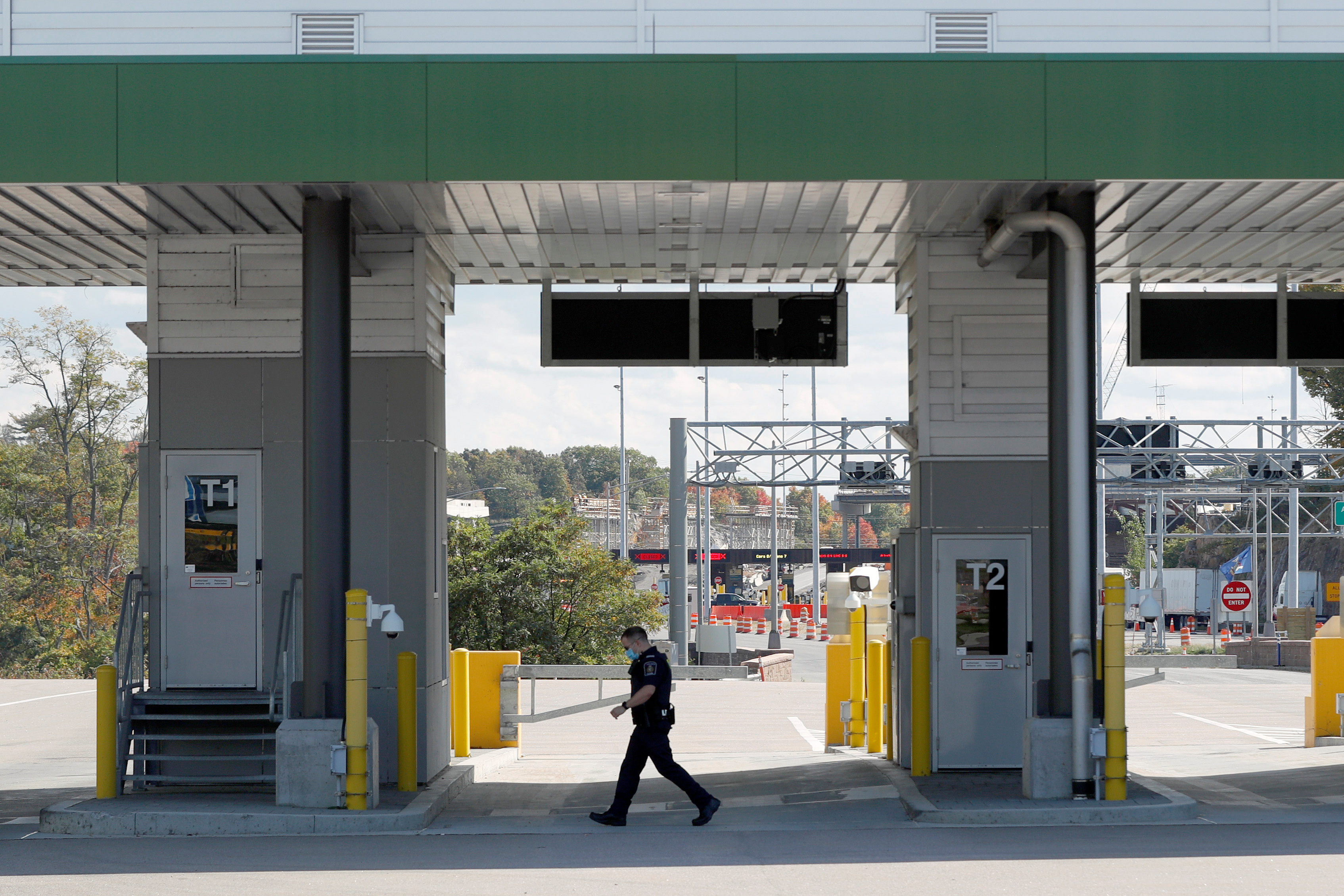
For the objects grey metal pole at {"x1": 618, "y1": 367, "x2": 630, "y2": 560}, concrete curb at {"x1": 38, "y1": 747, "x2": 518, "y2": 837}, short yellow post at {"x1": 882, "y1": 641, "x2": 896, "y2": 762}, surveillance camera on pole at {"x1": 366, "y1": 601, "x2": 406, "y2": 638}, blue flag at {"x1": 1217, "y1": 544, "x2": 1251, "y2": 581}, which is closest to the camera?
concrete curb at {"x1": 38, "y1": 747, "x2": 518, "y2": 837}

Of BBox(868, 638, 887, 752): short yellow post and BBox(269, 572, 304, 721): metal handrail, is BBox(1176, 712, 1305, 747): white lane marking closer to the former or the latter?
BBox(868, 638, 887, 752): short yellow post

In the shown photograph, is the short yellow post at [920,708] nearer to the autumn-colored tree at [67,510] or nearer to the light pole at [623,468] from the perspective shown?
the autumn-colored tree at [67,510]

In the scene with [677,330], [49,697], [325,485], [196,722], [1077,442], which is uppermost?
[677,330]

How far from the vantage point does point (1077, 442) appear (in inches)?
427

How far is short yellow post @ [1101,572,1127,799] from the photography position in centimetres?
1043

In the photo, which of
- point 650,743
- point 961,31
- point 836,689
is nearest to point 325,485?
point 650,743

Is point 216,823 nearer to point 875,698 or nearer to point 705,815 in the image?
point 705,815

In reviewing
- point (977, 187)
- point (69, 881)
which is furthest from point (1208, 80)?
point (69, 881)

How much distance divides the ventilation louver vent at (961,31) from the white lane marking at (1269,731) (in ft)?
32.1

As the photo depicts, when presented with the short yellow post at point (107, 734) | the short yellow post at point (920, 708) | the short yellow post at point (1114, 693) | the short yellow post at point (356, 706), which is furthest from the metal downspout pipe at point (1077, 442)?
the short yellow post at point (107, 734)

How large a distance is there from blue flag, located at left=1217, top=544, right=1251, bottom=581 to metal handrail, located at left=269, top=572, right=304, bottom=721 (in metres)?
47.1

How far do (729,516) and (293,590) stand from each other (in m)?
123

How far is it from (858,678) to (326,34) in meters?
8.79

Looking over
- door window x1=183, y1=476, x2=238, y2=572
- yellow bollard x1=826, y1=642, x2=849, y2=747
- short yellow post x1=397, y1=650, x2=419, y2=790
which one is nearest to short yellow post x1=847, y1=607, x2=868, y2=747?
yellow bollard x1=826, y1=642, x2=849, y2=747
